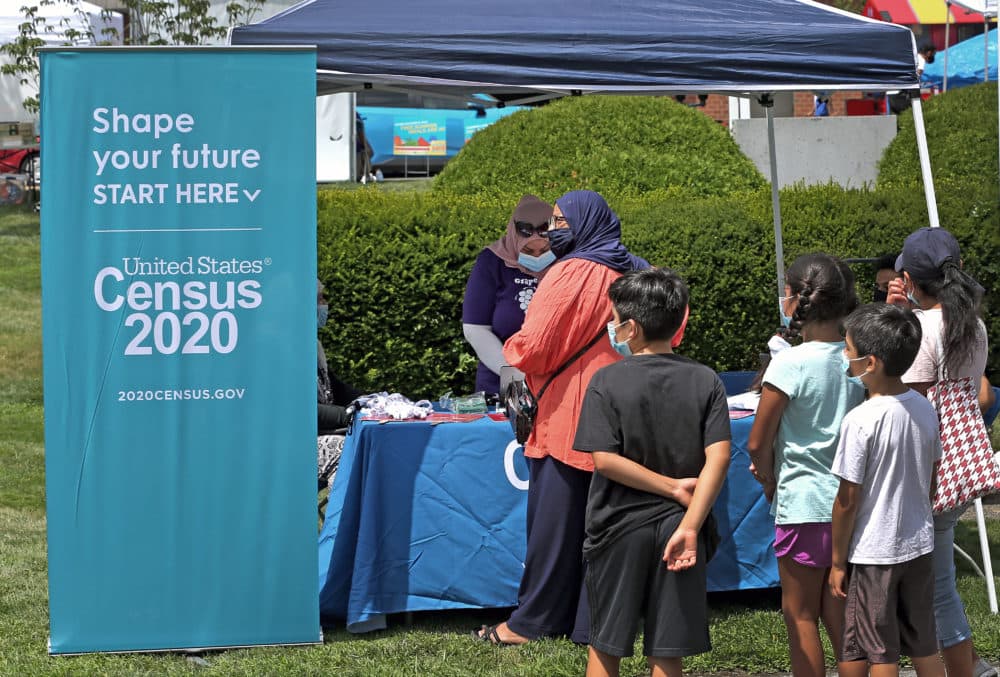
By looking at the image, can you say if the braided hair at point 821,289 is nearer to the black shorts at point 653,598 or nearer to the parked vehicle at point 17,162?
the black shorts at point 653,598

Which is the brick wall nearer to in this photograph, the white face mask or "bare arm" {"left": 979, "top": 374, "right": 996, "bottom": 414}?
"bare arm" {"left": 979, "top": 374, "right": 996, "bottom": 414}

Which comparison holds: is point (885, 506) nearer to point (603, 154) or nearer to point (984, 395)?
point (984, 395)

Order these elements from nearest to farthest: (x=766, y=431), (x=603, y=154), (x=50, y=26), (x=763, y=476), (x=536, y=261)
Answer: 1. (x=766, y=431)
2. (x=763, y=476)
3. (x=536, y=261)
4. (x=603, y=154)
5. (x=50, y=26)

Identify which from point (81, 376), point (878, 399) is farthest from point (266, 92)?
point (878, 399)

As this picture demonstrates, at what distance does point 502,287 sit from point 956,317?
1966 millimetres

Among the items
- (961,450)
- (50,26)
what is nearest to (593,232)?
(961,450)

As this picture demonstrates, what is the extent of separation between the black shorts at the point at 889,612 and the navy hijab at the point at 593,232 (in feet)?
4.60

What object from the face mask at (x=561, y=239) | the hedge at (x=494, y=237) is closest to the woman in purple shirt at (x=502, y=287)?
the face mask at (x=561, y=239)

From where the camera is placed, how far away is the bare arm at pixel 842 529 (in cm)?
340

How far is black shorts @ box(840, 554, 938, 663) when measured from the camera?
3.43 m

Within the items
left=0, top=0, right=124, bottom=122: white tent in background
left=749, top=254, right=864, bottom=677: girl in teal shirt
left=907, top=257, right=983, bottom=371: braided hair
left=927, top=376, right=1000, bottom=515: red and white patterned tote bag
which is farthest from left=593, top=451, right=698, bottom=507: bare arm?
left=0, top=0, right=124, bottom=122: white tent in background

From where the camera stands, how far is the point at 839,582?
3.50 m

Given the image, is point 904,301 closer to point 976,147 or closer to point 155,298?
point 155,298

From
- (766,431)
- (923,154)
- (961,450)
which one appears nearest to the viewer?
(766,431)
